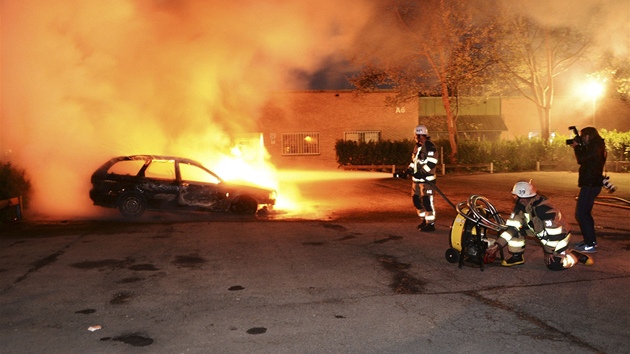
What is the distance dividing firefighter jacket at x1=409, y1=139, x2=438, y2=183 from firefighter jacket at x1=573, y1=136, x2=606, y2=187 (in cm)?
240

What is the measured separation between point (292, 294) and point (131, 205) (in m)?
6.69

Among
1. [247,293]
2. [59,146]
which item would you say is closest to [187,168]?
[59,146]

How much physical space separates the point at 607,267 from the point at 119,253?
6218 mm

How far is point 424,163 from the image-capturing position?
9531 mm

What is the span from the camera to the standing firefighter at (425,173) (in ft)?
31.2

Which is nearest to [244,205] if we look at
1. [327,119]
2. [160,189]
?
[160,189]

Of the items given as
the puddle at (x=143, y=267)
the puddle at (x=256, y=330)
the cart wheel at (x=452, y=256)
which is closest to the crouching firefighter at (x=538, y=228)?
the cart wheel at (x=452, y=256)

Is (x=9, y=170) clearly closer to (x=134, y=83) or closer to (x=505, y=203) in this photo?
(x=134, y=83)

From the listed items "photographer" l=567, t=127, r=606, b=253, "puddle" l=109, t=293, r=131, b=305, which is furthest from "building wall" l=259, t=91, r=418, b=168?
"puddle" l=109, t=293, r=131, b=305

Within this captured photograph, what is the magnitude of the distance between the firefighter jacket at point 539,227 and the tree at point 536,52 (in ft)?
66.2

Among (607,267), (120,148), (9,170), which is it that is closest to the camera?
(607,267)

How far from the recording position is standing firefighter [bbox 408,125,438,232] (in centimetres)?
951

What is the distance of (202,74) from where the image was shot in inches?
619

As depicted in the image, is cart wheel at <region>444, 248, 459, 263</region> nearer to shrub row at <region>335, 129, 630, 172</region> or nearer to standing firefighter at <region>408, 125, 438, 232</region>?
standing firefighter at <region>408, 125, 438, 232</region>
